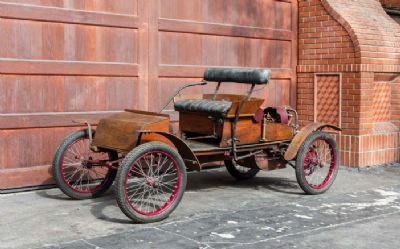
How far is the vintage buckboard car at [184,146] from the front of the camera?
18.5 ft

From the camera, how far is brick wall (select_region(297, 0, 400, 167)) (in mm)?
8914

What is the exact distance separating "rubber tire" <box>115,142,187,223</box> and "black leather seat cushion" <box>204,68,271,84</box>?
4.78 ft

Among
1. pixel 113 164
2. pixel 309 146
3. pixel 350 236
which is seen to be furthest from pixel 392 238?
pixel 113 164

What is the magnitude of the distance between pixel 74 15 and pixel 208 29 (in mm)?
2170

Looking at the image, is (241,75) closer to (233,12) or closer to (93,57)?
(93,57)

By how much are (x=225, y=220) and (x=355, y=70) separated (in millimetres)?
4282

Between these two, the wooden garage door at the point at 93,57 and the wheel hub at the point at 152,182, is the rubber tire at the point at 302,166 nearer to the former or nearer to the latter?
the wheel hub at the point at 152,182

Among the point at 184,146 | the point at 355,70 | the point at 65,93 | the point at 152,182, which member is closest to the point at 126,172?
the point at 152,182

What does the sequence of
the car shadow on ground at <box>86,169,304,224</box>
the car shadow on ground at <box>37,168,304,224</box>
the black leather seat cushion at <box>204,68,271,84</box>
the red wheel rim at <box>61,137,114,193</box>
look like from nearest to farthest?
the car shadow on ground at <box>37,168,304,224</box> → the black leather seat cushion at <box>204,68,271,84</box> → the car shadow on ground at <box>86,169,304,224</box> → the red wheel rim at <box>61,137,114,193</box>

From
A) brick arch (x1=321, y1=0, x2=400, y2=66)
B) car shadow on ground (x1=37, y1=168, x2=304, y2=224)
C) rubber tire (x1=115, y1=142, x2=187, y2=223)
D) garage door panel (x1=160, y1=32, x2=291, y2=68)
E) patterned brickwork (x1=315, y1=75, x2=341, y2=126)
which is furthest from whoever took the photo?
patterned brickwork (x1=315, y1=75, x2=341, y2=126)

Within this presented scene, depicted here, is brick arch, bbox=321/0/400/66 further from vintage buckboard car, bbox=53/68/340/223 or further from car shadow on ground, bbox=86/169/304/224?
car shadow on ground, bbox=86/169/304/224

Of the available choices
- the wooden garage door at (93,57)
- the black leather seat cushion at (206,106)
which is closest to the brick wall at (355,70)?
the wooden garage door at (93,57)

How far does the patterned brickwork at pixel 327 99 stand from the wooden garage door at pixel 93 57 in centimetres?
128

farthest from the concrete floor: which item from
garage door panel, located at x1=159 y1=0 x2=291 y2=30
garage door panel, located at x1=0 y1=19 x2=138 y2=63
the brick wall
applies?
garage door panel, located at x1=159 y1=0 x2=291 y2=30
